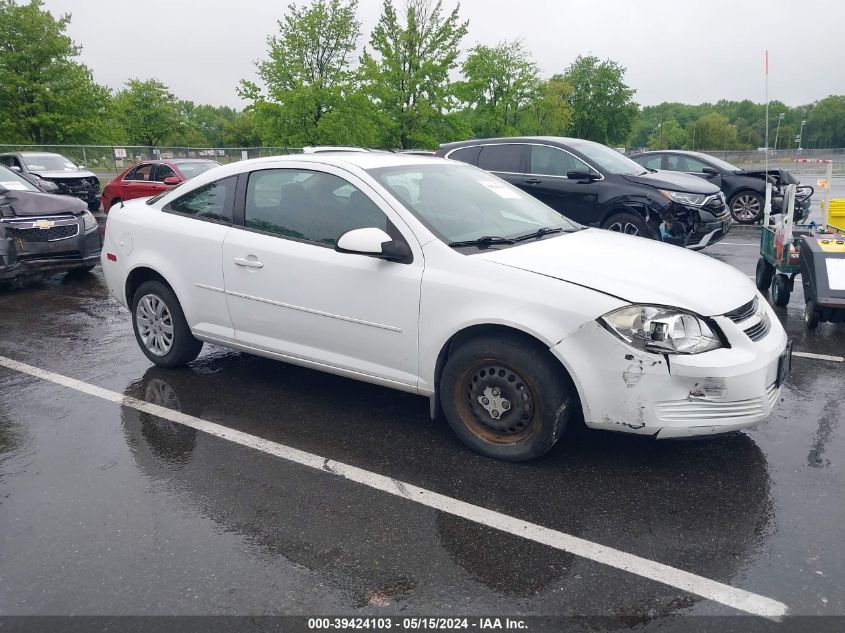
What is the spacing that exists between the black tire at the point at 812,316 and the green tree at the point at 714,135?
86013mm

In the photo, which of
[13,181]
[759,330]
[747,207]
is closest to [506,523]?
[759,330]

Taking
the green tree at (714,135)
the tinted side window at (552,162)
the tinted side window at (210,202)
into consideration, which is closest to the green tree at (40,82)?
the tinted side window at (552,162)

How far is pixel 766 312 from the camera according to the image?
13.1 feet

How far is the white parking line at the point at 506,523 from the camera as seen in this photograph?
8.84 feet

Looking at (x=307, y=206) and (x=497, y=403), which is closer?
(x=497, y=403)

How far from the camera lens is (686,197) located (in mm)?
9703

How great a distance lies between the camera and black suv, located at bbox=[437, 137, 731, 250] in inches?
371

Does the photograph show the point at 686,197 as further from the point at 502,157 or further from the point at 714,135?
the point at 714,135

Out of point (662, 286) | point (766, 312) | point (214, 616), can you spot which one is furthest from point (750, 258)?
point (214, 616)

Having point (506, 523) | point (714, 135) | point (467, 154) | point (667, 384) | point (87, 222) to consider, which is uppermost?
point (714, 135)

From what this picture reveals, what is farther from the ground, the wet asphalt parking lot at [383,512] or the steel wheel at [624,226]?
the steel wheel at [624,226]

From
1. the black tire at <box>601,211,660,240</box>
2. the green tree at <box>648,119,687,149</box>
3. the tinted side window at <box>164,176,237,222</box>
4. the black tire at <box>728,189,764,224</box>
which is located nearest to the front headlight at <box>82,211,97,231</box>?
the tinted side window at <box>164,176,237,222</box>

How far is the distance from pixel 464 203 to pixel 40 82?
38.4 meters

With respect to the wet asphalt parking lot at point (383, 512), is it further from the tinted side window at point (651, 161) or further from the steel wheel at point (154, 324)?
the tinted side window at point (651, 161)
